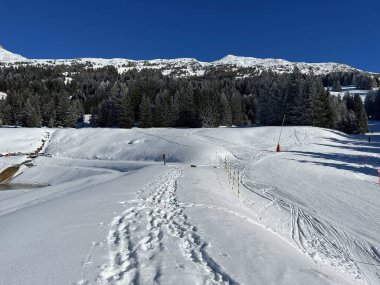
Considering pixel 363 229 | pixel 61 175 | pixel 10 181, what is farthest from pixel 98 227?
pixel 10 181

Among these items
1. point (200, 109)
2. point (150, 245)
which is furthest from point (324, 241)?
point (200, 109)

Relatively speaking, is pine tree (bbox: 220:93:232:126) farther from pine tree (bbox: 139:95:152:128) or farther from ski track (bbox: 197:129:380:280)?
ski track (bbox: 197:129:380:280)

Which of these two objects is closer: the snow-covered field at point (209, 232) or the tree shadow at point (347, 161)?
the snow-covered field at point (209, 232)

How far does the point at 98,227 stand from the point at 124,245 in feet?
7.47

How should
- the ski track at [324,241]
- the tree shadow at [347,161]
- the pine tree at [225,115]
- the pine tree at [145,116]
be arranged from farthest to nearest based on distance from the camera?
the pine tree at [225,115], the pine tree at [145,116], the tree shadow at [347,161], the ski track at [324,241]

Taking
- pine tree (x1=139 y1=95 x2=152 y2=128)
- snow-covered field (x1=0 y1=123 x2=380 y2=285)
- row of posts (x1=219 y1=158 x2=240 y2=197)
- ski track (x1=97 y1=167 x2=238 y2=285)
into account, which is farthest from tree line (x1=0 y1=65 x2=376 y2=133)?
ski track (x1=97 y1=167 x2=238 y2=285)

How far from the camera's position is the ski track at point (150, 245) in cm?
788

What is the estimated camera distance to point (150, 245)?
9.95m

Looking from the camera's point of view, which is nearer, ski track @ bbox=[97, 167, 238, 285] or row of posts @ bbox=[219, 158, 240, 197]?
ski track @ bbox=[97, 167, 238, 285]

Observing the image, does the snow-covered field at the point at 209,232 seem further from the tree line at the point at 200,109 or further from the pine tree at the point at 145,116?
the pine tree at the point at 145,116

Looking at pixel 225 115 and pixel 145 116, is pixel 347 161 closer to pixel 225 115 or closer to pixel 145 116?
pixel 225 115

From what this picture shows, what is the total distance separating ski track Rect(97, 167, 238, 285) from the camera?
7.88m

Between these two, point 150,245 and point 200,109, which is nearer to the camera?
point 150,245

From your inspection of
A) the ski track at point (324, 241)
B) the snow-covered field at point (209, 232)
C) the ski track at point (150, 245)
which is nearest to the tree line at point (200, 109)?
the snow-covered field at point (209, 232)
